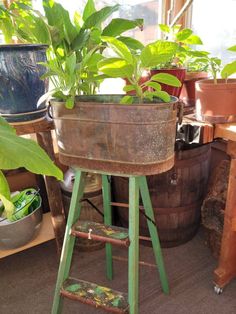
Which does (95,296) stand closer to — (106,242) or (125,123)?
(106,242)

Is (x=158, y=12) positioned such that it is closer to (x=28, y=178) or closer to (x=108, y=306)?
(x=28, y=178)

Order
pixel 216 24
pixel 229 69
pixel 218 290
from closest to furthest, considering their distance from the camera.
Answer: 1. pixel 229 69
2. pixel 218 290
3. pixel 216 24

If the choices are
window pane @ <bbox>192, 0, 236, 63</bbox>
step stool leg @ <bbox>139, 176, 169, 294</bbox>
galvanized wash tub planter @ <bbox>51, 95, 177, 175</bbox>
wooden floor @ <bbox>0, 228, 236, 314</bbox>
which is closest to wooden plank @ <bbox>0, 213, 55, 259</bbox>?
wooden floor @ <bbox>0, 228, 236, 314</bbox>

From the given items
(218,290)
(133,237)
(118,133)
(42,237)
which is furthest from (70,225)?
(218,290)

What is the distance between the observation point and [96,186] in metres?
1.46

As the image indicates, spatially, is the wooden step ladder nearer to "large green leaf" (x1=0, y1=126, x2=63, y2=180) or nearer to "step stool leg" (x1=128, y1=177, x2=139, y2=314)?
"step stool leg" (x1=128, y1=177, x2=139, y2=314)

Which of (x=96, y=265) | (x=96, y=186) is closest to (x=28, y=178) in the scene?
(x=96, y=186)

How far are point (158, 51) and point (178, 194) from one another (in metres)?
0.88

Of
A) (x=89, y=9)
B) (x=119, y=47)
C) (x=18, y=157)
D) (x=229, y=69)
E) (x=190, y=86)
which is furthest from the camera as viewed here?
(x=190, y=86)

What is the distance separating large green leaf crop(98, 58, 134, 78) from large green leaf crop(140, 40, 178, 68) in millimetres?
43

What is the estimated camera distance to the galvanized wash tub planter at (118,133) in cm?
73

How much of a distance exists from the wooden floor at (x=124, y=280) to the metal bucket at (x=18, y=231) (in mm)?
230

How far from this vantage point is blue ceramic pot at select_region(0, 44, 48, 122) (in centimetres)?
97

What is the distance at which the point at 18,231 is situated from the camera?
4.22 feet
